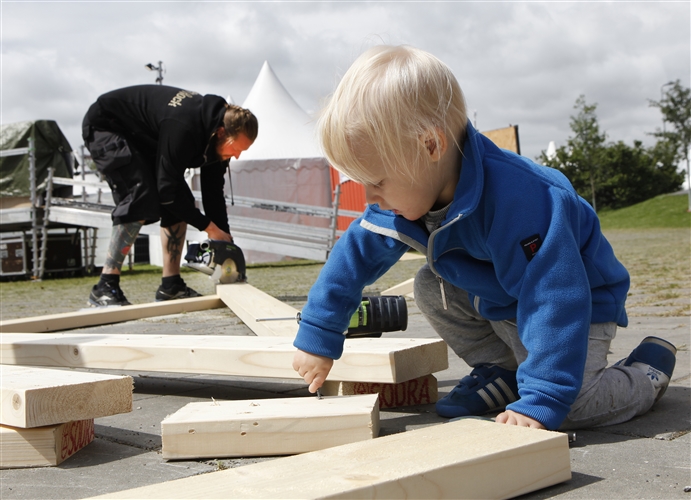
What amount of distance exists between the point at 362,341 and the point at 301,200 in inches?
612

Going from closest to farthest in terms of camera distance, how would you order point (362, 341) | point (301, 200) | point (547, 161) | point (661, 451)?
1. point (661, 451)
2. point (362, 341)
3. point (301, 200)
4. point (547, 161)

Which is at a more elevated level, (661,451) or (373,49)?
(373,49)

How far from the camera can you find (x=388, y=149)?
5.64 ft

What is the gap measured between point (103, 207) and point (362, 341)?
11.0 meters

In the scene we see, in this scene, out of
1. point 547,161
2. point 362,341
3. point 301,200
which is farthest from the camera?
point 547,161

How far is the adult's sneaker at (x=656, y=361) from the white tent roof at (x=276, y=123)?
15124 millimetres

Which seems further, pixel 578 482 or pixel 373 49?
pixel 373 49

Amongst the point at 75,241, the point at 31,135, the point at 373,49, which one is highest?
the point at 31,135

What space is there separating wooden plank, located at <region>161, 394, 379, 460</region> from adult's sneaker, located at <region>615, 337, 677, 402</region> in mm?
895

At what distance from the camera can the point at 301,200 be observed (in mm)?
17828

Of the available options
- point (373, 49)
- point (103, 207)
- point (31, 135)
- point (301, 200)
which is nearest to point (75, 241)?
Result: point (103, 207)

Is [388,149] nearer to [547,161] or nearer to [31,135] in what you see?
[31,135]

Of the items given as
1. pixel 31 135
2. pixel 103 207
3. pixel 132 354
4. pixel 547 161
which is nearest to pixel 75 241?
pixel 103 207

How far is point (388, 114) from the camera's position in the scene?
67.2 inches
